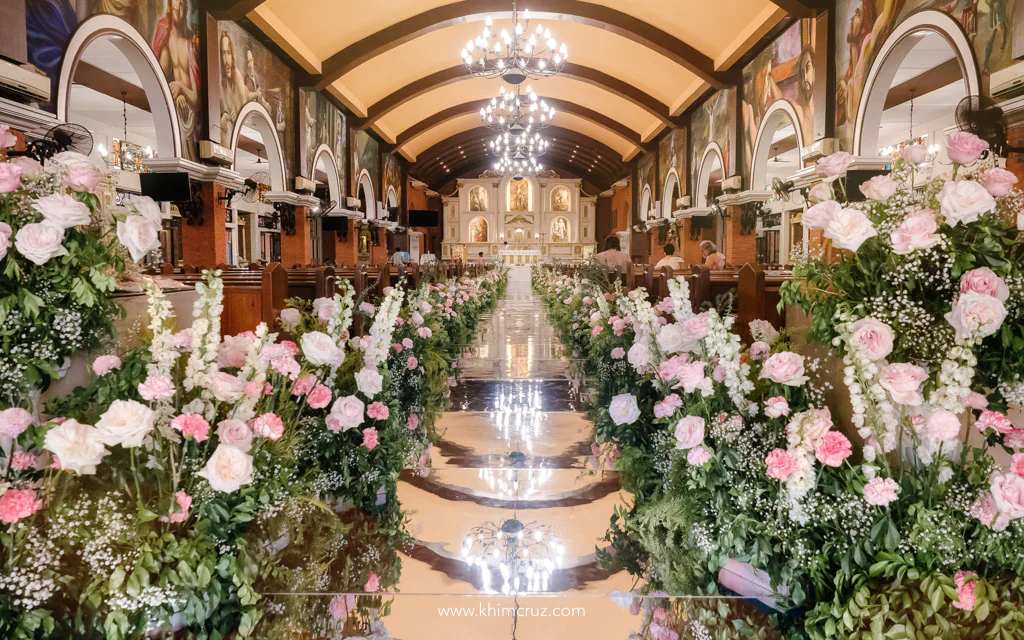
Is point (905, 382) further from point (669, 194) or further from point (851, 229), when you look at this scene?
point (669, 194)

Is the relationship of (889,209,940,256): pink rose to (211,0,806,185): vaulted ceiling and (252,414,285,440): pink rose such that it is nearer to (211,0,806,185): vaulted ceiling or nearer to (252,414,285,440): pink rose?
(252,414,285,440): pink rose

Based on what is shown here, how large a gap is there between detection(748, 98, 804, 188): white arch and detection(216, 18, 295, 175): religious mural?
8.89 metres

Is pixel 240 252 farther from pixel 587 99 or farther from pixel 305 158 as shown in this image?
pixel 587 99

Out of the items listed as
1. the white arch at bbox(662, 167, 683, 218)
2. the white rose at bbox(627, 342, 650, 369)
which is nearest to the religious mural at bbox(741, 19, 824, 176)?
the white arch at bbox(662, 167, 683, 218)

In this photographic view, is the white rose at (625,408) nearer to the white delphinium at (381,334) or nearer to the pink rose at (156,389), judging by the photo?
the white delphinium at (381,334)

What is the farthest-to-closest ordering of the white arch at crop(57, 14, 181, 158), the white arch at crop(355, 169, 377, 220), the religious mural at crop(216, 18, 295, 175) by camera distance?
1. the white arch at crop(355, 169, 377, 220)
2. the religious mural at crop(216, 18, 295, 175)
3. the white arch at crop(57, 14, 181, 158)

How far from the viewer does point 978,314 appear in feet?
5.11

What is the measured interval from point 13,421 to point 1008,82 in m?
7.32

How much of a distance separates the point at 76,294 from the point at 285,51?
449 inches

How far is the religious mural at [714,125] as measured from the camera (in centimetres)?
1331

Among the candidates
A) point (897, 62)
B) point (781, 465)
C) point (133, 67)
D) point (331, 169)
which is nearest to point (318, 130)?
point (331, 169)

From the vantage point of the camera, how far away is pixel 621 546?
2465mm

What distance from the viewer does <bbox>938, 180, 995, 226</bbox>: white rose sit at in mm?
1635

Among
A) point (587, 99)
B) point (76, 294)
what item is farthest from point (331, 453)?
point (587, 99)
